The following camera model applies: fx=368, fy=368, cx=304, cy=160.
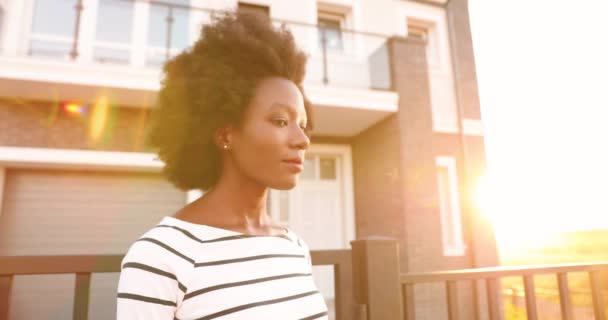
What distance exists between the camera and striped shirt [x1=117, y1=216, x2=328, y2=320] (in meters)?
0.90

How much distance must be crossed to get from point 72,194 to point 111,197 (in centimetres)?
58

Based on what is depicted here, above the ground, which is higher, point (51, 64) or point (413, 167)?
point (51, 64)

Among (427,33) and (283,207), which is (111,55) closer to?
(283,207)

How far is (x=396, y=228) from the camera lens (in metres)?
6.72

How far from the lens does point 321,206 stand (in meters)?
7.80

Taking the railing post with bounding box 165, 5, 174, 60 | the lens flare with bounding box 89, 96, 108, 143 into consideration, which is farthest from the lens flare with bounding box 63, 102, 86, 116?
the railing post with bounding box 165, 5, 174, 60

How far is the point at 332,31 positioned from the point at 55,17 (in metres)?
5.31

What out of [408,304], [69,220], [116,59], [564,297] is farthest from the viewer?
[116,59]

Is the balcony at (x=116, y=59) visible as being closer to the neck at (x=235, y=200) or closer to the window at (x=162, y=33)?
the window at (x=162, y=33)

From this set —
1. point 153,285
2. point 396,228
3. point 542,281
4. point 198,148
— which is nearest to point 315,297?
point 153,285

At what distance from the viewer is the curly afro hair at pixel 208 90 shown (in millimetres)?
1329

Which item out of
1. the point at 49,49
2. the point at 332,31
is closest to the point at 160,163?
the point at 49,49

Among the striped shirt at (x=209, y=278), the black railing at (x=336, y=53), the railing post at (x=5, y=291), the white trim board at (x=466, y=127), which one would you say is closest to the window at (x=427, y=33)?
the black railing at (x=336, y=53)

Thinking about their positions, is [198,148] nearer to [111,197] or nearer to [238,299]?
[238,299]
